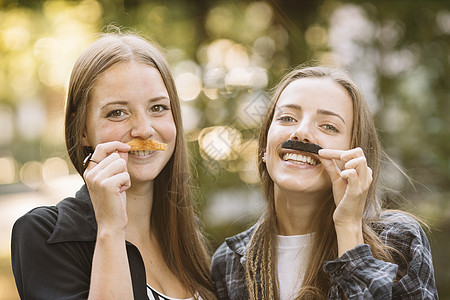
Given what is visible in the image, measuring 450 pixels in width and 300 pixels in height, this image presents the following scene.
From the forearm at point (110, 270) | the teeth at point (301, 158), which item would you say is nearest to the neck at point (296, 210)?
the teeth at point (301, 158)

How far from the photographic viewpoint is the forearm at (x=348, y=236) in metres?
2.09

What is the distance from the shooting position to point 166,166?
2.61m

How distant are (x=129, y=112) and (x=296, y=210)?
0.94m

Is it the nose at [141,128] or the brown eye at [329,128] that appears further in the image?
the brown eye at [329,128]

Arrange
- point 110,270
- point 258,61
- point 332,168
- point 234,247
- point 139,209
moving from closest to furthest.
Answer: point 110,270, point 332,168, point 139,209, point 234,247, point 258,61

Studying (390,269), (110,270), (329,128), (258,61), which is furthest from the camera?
(258,61)

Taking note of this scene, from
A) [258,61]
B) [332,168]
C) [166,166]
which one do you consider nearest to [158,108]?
[166,166]

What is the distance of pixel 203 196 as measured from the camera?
Result: 4629 millimetres

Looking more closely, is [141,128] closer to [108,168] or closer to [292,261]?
[108,168]

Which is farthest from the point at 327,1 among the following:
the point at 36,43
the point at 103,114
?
the point at 103,114

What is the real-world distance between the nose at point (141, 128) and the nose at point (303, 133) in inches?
26.0

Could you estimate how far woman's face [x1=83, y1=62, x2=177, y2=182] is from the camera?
2219 millimetres

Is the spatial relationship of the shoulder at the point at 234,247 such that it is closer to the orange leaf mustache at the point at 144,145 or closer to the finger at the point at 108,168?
the orange leaf mustache at the point at 144,145

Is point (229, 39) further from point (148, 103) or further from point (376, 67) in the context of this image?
point (148, 103)
